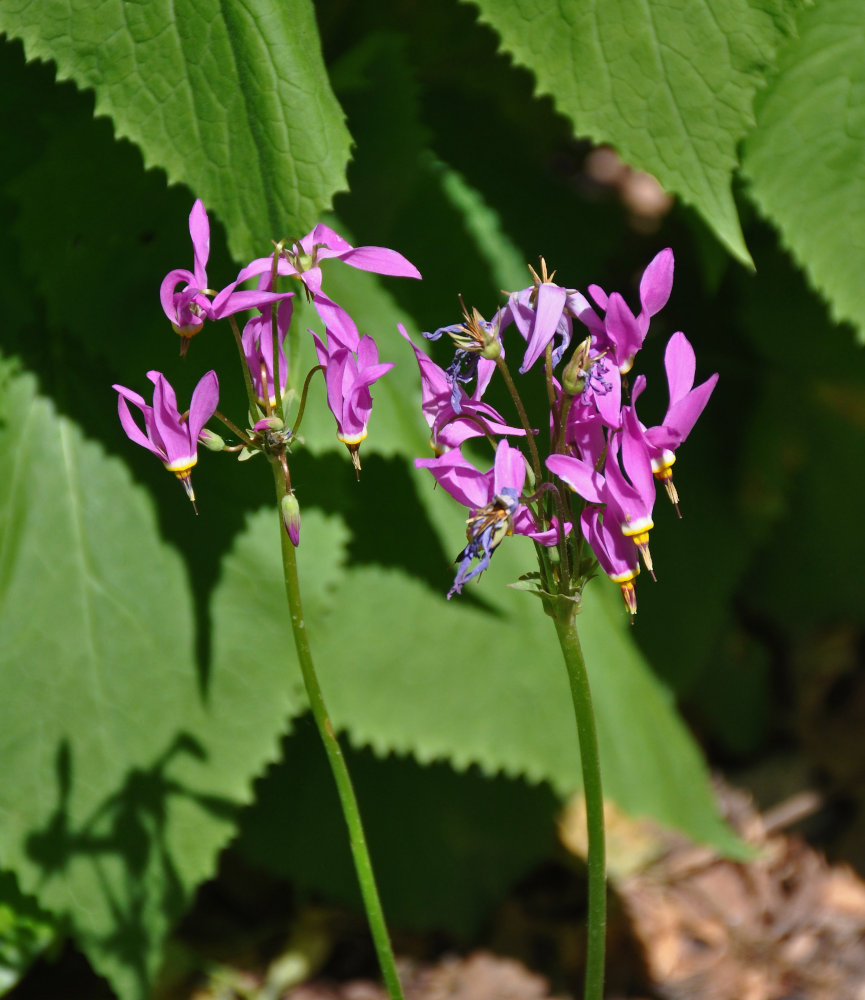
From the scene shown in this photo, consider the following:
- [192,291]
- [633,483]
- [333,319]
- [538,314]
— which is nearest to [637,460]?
[633,483]

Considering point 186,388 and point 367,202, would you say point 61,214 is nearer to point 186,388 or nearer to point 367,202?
point 186,388

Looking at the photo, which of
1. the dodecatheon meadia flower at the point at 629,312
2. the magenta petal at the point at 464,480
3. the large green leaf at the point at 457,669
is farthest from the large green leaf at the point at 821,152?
the magenta petal at the point at 464,480

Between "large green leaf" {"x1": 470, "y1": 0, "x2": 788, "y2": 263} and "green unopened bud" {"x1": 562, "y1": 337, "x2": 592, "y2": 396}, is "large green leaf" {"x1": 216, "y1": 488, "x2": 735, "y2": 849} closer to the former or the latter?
"large green leaf" {"x1": 470, "y1": 0, "x2": 788, "y2": 263}

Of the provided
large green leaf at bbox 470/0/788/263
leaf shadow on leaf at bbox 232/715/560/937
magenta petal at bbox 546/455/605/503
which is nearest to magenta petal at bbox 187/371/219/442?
magenta petal at bbox 546/455/605/503

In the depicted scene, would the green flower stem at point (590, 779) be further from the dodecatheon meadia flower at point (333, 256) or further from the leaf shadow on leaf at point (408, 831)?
the leaf shadow on leaf at point (408, 831)

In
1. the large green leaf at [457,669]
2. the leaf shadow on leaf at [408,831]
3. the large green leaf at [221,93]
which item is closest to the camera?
the large green leaf at [221,93]

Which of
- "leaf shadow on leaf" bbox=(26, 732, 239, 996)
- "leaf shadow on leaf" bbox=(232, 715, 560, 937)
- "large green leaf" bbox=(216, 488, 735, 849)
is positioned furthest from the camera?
"leaf shadow on leaf" bbox=(232, 715, 560, 937)
